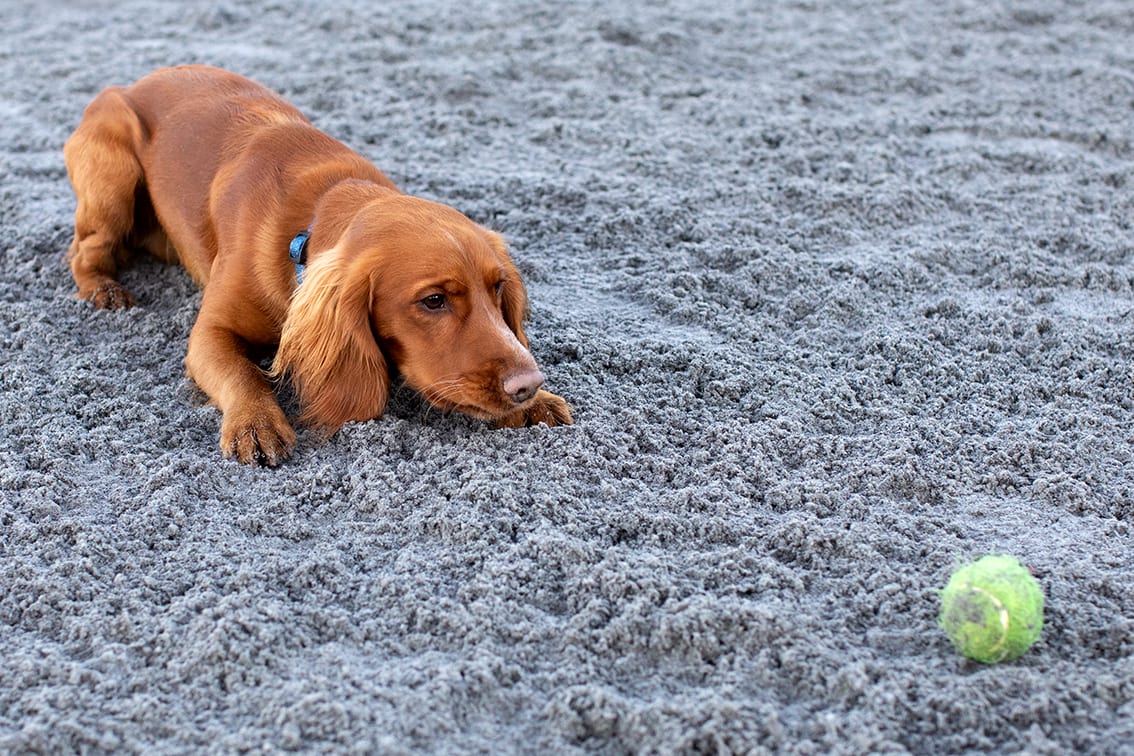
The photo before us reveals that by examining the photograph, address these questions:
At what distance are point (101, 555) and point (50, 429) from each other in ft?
2.27

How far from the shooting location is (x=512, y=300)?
10.8 feet

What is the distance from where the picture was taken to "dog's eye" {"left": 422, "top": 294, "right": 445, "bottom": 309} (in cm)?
304

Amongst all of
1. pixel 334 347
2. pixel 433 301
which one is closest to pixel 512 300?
pixel 433 301

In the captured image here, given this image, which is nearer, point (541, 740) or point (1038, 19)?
point (541, 740)

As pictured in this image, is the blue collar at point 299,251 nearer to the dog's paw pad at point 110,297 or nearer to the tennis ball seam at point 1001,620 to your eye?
the dog's paw pad at point 110,297

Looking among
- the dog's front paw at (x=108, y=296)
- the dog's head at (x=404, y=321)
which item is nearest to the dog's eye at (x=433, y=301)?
the dog's head at (x=404, y=321)

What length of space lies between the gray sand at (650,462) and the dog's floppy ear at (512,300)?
0.80 feet

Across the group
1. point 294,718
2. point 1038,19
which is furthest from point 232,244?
point 1038,19

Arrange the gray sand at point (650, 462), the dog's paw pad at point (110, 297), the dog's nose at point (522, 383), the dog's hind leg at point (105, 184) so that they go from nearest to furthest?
the gray sand at point (650, 462), the dog's nose at point (522, 383), the dog's paw pad at point (110, 297), the dog's hind leg at point (105, 184)

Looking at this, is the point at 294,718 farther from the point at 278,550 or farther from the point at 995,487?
Result: the point at 995,487

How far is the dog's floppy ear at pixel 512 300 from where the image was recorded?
129 inches

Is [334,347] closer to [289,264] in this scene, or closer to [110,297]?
[289,264]

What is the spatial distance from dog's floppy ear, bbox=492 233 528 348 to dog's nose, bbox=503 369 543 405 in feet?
1.08

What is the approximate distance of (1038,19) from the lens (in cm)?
668
